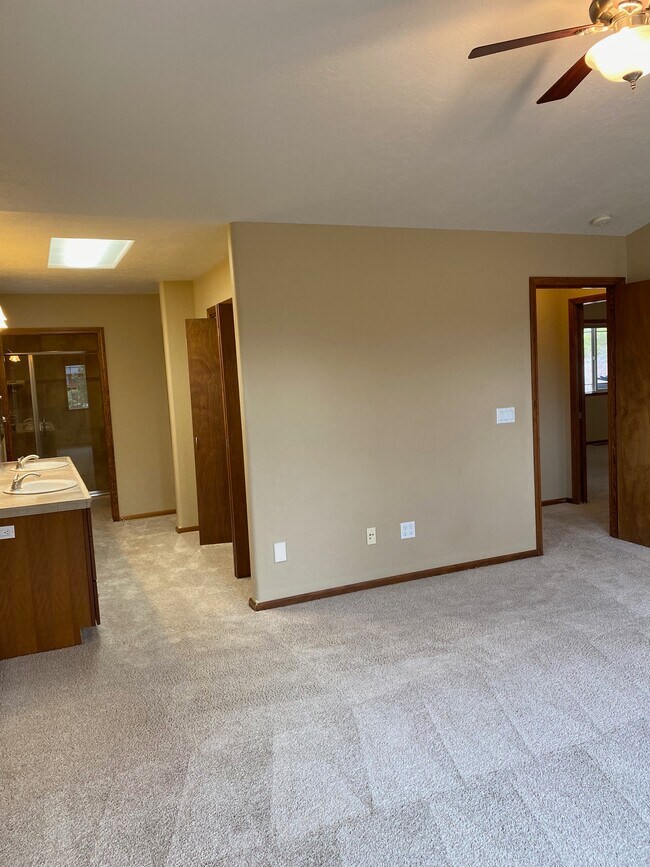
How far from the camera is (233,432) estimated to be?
4.45 metres

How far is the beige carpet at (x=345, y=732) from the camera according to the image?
78.7 inches

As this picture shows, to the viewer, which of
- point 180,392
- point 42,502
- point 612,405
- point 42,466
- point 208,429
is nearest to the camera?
point 42,502

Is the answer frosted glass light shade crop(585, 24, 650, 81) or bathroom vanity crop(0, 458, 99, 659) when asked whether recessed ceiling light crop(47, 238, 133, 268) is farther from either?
frosted glass light shade crop(585, 24, 650, 81)

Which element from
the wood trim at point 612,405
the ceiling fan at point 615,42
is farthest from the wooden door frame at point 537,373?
the ceiling fan at point 615,42

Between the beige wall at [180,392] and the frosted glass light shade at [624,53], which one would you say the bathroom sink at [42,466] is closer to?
the beige wall at [180,392]

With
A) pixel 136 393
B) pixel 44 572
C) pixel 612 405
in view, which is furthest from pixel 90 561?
pixel 612 405

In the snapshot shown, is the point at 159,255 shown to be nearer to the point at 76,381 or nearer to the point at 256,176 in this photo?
the point at 256,176

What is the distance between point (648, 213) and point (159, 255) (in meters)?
3.54

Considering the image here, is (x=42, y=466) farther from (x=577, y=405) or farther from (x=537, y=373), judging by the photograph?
(x=577, y=405)

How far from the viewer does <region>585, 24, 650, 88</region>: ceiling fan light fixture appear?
1823 mm

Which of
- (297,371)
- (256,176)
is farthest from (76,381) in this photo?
(256,176)

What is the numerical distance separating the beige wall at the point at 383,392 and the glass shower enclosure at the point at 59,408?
14.3 ft

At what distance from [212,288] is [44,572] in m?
2.71

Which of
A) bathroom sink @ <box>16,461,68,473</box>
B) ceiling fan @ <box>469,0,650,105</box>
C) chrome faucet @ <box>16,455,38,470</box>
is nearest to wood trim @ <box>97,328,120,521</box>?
bathroom sink @ <box>16,461,68,473</box>
